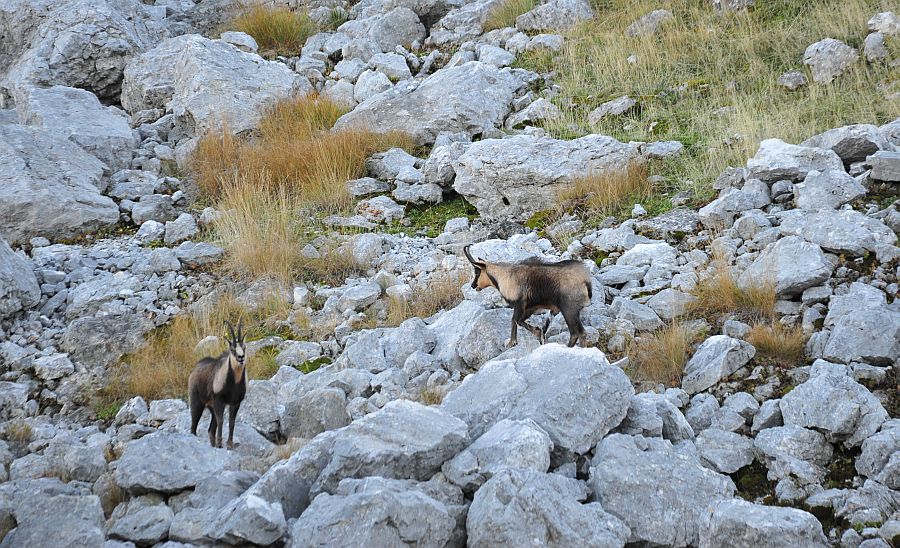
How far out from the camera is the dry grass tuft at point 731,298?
22.3 feet

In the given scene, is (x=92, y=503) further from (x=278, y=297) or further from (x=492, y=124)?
(x=492, y=124)

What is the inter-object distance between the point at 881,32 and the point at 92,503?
11.9 meters

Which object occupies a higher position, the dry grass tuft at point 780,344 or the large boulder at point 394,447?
the large boulder at point 394,447

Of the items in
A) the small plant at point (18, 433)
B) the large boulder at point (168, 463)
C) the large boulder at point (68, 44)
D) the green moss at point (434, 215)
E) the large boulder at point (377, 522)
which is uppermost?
the large boulder at point (68, 44)

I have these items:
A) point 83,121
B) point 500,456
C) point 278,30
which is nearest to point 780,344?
point 500,456

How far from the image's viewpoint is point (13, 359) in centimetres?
777

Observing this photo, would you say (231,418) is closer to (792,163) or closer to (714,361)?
(714,361)

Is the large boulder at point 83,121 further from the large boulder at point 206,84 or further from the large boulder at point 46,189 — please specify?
the large boulder at point 206,84

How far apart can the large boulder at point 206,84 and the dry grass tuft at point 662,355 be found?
830 cm

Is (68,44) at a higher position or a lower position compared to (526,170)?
higher

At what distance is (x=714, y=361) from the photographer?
20.0 ft

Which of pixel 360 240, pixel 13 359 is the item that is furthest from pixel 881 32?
pixel 13 359

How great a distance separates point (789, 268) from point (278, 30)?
12.9 metres

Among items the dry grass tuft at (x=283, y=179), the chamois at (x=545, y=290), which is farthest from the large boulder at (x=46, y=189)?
the chamois at (x=545, y=290)
